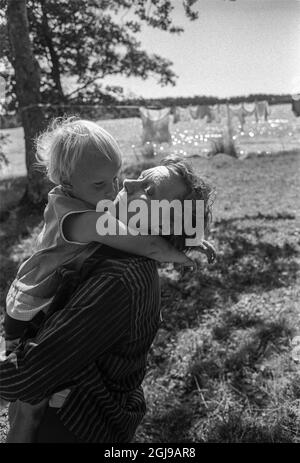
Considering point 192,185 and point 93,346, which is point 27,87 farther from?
point 93,346

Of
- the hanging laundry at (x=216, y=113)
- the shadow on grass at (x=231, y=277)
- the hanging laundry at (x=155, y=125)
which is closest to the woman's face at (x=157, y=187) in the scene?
the shadow on grass at (x=231, y=277)

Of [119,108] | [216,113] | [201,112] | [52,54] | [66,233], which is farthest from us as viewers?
[216,113]

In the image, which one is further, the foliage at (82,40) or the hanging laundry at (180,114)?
the hanging laundry at (180,114)

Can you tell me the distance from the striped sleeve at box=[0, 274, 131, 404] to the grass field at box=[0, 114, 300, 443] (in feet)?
5.03

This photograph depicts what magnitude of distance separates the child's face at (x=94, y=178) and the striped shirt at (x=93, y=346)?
5.3 inches

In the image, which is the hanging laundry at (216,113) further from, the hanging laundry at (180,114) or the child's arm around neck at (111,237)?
the child's arm around neck at (111,237)

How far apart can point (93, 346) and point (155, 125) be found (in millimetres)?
9497

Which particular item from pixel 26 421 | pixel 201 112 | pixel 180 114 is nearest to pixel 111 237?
pixel 26 421

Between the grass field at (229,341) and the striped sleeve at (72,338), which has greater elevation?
the striped sleeve at (72,338)

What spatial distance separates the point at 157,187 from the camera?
3.65ft

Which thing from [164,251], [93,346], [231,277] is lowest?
[231,277]

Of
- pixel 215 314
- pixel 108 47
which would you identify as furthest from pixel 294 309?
pixel 108 47

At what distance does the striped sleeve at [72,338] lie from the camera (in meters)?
1.00
